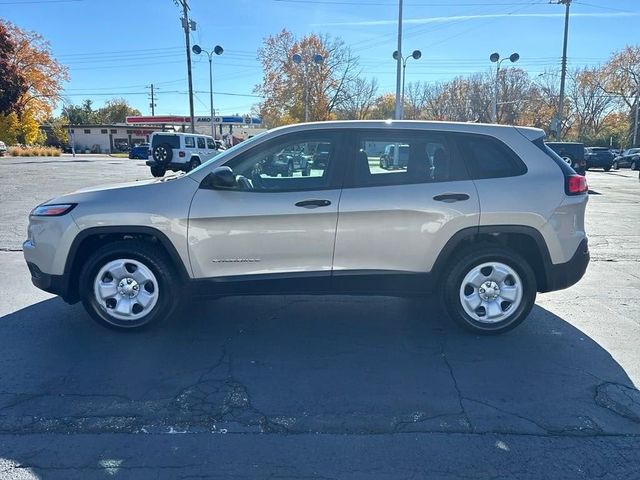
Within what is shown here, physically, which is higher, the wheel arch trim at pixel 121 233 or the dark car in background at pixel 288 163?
the dark car in background at pixel 288 163

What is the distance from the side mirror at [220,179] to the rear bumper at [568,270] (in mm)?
2880

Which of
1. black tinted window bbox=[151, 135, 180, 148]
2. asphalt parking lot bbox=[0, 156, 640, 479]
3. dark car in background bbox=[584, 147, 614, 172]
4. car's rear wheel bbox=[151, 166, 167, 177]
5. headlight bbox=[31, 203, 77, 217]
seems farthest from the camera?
dark car in background bbox=[584, 147, 614, 172]

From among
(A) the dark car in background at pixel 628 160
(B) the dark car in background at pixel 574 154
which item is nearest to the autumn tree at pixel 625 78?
(A) the dark car in background at pixel 628 160

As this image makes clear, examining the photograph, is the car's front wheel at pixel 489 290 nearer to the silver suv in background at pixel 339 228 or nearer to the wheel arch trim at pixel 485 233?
the silver suv in background at pixel 339 228

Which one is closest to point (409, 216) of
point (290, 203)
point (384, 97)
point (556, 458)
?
point (290, 203)

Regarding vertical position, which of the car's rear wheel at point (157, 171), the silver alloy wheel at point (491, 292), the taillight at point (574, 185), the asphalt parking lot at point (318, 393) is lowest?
the asphalt parking lot at point (318, 393)

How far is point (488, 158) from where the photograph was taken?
399 cm

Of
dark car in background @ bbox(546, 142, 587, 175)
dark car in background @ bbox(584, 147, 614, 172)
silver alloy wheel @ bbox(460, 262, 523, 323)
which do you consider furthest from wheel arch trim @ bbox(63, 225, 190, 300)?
dark car in background @ bbox(584, 147, 614, 172)

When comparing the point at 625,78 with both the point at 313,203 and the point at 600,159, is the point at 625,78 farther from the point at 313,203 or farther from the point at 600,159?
the point at 313,203

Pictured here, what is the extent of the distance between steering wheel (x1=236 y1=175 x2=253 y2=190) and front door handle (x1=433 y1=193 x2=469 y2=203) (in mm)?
1593

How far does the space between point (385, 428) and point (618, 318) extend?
125 inches

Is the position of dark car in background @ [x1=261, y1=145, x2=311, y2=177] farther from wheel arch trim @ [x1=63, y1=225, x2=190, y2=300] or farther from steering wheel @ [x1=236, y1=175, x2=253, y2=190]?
wheel arch trim @ [x1=63, y1=225, x2=190, y2=300]

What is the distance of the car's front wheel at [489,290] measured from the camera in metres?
3.99

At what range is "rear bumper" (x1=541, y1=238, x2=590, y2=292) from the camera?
4016mm
